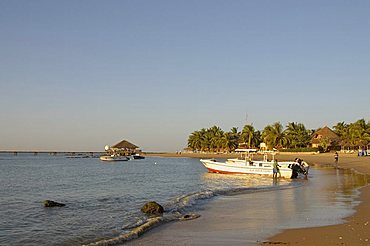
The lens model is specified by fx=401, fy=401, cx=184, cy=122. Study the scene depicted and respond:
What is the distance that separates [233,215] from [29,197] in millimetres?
16411

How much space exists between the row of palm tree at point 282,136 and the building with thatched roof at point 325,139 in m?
1.45

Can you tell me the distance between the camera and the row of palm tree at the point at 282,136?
9162cm

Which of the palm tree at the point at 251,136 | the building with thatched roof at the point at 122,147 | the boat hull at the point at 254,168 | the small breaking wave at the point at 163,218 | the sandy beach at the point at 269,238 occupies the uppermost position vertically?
the palm tree at the point at 251,136

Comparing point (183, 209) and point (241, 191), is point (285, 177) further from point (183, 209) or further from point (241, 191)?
point (183, 209)

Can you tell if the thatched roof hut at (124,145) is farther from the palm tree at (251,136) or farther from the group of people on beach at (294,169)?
the group of people on beach at (294,169)

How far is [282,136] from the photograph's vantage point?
106625 mm

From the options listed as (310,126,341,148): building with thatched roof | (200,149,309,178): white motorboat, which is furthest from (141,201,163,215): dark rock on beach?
(310,126,341,148): building with thatched roof

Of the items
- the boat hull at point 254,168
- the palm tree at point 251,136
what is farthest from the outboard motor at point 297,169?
the palm tree at point 251,136

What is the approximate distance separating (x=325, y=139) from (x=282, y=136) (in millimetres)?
11785

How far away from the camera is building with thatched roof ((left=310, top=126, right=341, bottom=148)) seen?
324 ft

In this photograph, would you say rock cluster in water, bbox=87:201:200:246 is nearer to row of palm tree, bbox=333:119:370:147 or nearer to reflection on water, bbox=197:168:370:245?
reflection on water, bbox=197:168:370:245

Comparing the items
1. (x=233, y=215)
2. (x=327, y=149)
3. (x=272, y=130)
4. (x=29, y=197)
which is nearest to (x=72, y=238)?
(x=233, y=215)

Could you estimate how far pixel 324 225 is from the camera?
1355 centimetres

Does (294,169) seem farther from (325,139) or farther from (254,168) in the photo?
(325,139)
